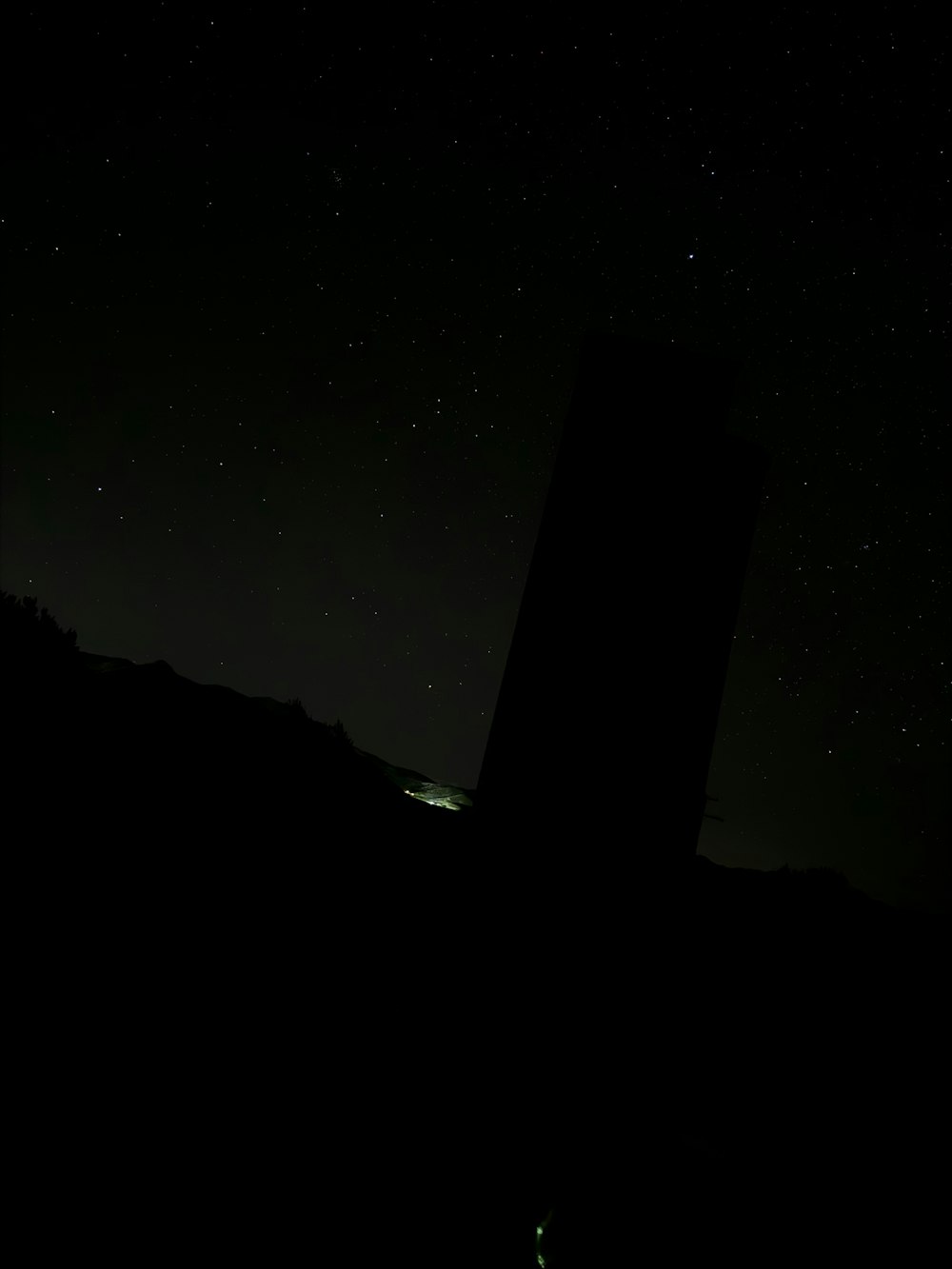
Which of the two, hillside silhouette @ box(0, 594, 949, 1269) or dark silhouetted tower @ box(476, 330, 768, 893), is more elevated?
dark silhouetted tower @ box(476, 330, 768, 893)

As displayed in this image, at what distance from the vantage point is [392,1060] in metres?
3.72

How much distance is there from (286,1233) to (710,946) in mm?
5438

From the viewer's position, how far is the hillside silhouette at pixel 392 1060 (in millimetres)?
2975

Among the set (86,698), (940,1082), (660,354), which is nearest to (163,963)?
(86,698)

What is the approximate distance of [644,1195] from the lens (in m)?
3.14

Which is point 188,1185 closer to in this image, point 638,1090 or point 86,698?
point 638,1090

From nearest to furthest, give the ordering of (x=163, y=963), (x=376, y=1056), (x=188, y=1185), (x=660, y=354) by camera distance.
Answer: (x=188, y=1185)
(x=660, y=354)
(x=376, y=1056)
(x=163, y=963)

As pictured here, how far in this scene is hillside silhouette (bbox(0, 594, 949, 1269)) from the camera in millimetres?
2975

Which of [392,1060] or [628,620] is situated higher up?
[628,620]

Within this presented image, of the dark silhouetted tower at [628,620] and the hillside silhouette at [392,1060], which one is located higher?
the dark silhouetted tower at [628,620]

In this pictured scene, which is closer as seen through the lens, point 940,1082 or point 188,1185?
point 188,1185

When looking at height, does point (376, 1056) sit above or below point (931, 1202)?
above

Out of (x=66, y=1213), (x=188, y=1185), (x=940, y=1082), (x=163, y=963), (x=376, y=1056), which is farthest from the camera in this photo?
(x=940, y=1082)

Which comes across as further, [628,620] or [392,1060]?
[392,1060]
